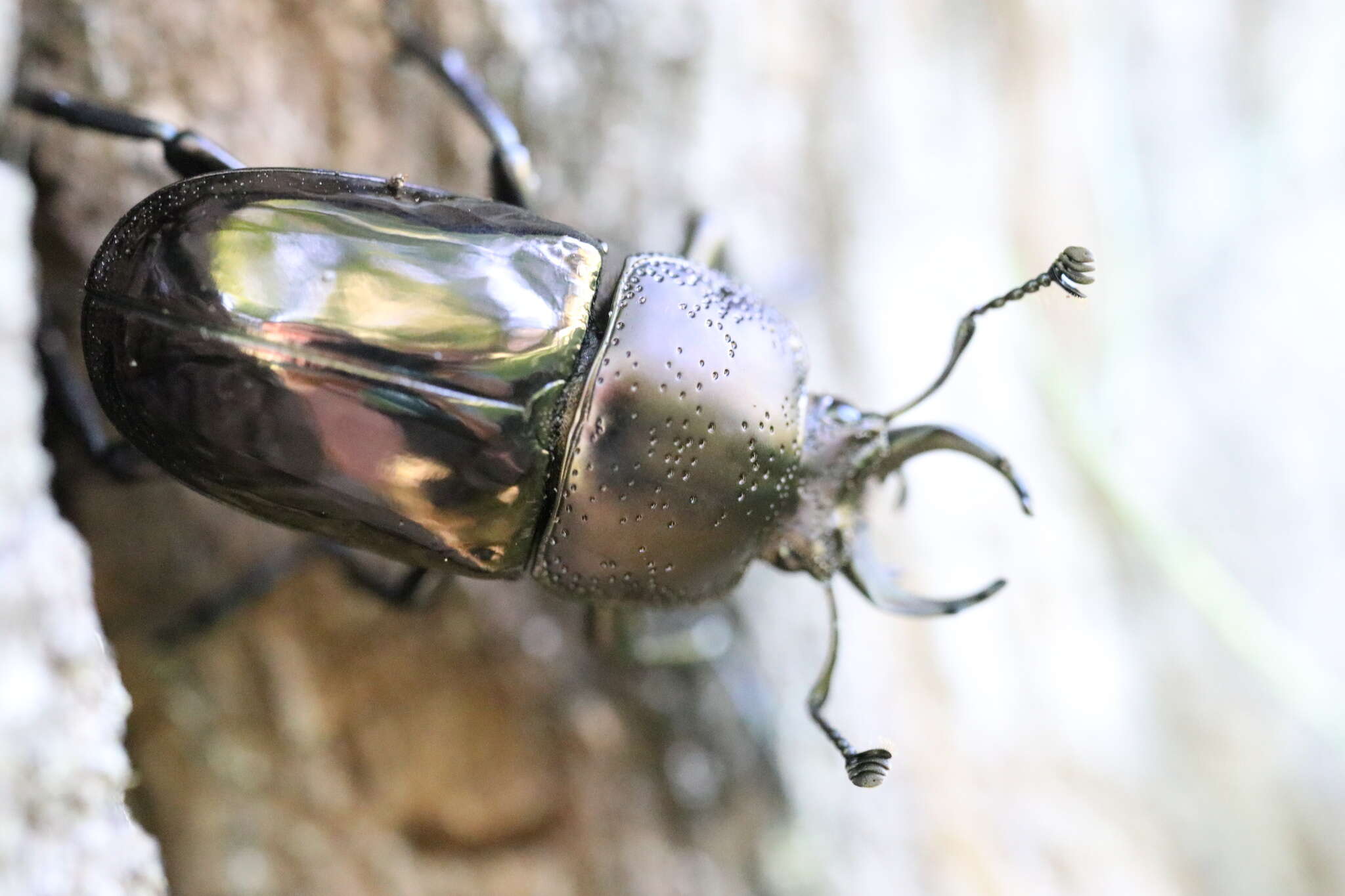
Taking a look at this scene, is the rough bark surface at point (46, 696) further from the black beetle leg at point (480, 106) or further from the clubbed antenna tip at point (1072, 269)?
the clubbed antenna tip at point (1072, 269)

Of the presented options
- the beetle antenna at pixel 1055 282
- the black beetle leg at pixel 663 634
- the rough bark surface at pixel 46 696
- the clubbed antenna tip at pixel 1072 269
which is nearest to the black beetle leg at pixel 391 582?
the black beetle leg at pixel 663 634

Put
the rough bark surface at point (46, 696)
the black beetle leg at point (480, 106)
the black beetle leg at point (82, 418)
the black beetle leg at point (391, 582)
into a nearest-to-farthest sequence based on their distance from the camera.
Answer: the rough bark surface at point (46, 696)
the black beetle leg at point (82, 418)
the black beetle leg at point (480, 106)
the black beetle leg at point (391, 582)

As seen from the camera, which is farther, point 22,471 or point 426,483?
point 426,483

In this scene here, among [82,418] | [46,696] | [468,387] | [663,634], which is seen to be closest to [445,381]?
[468,387]

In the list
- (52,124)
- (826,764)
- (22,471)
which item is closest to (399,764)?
(826,764)

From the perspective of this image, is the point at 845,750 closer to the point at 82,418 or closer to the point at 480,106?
the point at 480,106

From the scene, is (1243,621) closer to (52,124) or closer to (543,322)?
(543,322)

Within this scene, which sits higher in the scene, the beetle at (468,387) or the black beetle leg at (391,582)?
the beetle at (468,387)
